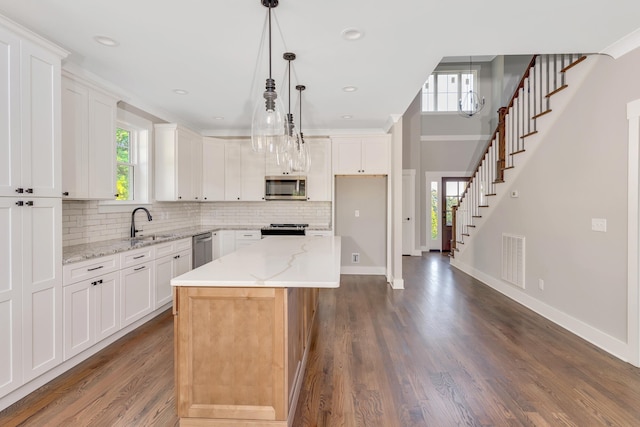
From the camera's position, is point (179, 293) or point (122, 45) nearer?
point (179, 293)

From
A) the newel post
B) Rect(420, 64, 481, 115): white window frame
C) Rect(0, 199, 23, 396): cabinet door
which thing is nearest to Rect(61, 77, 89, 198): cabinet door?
Rect(0, 199, 23, 396): cabinet door

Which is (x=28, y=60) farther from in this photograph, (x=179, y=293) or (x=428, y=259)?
(x=428, y=259)

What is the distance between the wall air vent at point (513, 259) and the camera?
4191 millimetres

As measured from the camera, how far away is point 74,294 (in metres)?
2.54

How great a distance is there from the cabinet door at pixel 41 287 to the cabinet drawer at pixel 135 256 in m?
0.68

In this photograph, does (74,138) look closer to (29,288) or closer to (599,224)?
(29,288)

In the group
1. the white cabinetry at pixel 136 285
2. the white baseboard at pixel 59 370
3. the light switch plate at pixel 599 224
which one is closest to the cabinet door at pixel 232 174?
the white cabinetry at pixel 136 285

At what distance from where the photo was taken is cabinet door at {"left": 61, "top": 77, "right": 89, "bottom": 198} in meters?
2.74

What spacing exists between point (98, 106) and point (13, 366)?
220 centimetres

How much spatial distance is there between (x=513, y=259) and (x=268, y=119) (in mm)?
3855

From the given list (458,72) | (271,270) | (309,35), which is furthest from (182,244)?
(458,72)

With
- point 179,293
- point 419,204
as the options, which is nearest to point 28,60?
point 179,293

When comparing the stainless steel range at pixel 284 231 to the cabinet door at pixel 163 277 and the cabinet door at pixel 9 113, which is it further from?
the cabinet door at pixel 9 113

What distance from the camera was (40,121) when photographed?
229cm
